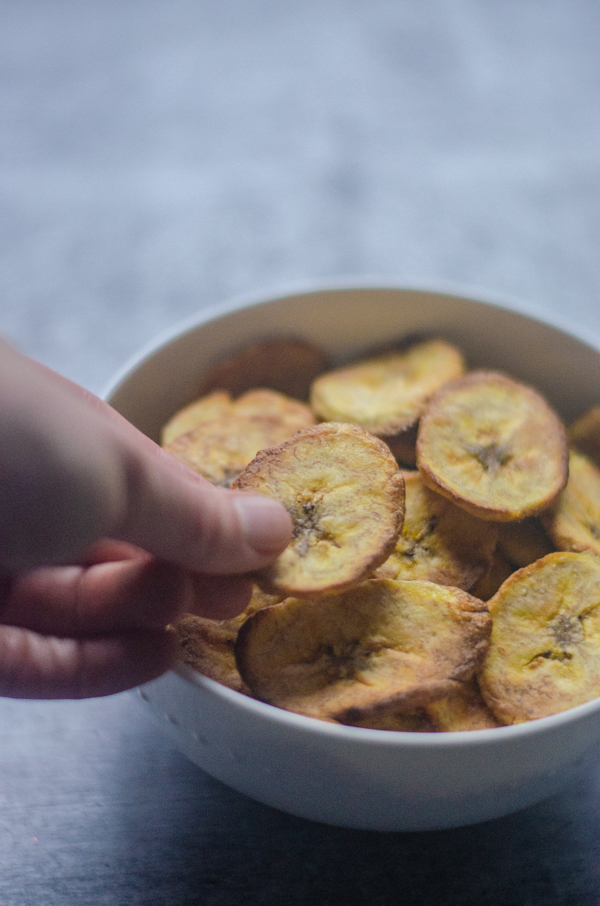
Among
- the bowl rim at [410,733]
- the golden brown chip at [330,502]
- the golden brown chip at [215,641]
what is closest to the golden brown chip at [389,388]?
the golden brown chip at [330,502]

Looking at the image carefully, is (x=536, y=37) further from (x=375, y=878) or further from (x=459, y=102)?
(x=375, y=878)

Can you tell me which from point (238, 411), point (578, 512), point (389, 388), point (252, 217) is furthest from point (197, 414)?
point (252, 217)

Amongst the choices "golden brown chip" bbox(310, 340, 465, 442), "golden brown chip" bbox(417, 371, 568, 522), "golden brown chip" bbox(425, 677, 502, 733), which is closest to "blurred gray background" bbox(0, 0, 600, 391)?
"golden brown chip" bbox(310, 340, 465, 442)

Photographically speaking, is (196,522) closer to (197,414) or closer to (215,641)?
(215,641)

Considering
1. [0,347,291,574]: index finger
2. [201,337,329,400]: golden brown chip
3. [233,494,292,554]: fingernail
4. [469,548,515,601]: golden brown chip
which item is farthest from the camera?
[201,337,329,400]: golden brown chip

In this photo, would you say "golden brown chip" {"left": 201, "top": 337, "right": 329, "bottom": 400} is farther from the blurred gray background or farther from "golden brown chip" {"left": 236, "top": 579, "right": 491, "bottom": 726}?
"golden brown chip" {"left": 236, "top": 579, "right": 491, "bottom": 726}
